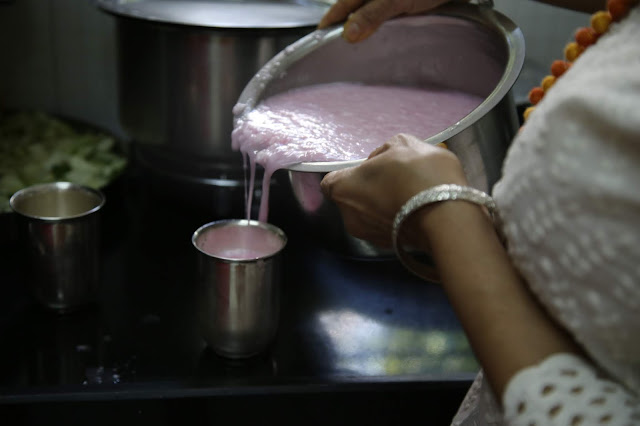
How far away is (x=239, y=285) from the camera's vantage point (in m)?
1.09

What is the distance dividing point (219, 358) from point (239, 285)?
16 centimetres

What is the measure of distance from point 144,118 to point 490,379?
1.06 m

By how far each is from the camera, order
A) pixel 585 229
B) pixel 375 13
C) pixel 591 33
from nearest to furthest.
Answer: pixel 585 229, pixel 591 33, pixel 375 13

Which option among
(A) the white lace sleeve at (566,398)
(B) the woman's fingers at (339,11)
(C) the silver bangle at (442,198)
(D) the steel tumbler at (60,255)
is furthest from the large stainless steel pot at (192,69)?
(A) the white lace sleeve at (566,398)

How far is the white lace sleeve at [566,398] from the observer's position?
20.9 inches

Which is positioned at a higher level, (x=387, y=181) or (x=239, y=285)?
(x=387, y=181)

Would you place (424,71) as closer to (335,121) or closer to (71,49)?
(335,121)

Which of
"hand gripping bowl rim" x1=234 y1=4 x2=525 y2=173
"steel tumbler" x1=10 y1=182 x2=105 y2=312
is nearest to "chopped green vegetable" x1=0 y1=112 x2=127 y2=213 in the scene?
"steel tumbler" x1=10 y1=182 x2=105 y2=312

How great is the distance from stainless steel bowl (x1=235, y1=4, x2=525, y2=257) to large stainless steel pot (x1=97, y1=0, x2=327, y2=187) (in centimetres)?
14

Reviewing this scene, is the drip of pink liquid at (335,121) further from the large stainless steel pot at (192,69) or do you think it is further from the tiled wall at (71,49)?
the tiled wall at (71,49)

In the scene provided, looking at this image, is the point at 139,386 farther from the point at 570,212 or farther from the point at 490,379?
the point at 570,212

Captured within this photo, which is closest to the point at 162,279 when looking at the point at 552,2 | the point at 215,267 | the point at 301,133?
the point at 215,267

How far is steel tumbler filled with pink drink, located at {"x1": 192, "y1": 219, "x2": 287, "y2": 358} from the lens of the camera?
1093mm

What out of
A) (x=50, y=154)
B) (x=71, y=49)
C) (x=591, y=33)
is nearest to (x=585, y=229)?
(x=591, y=33)
